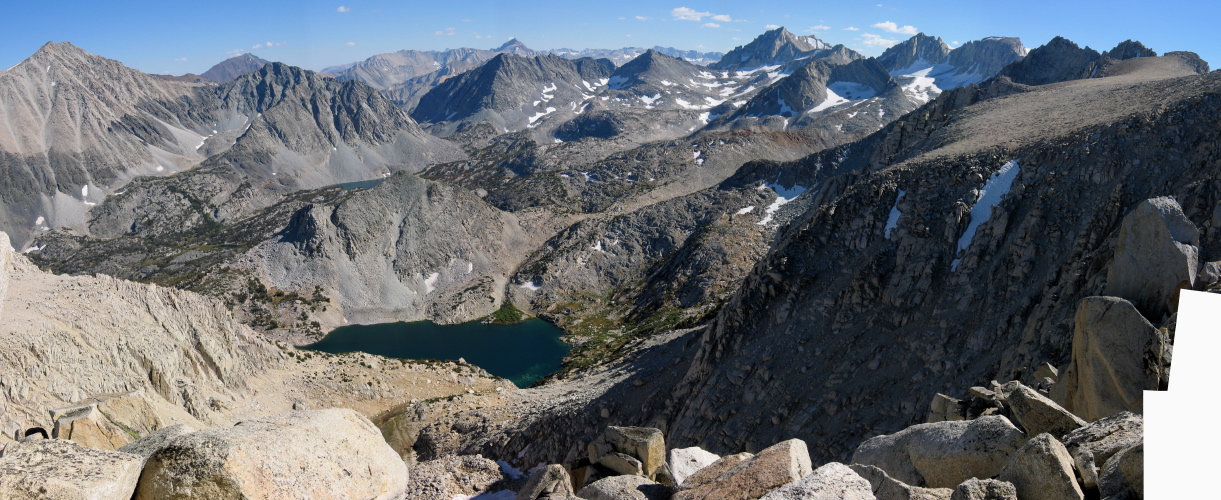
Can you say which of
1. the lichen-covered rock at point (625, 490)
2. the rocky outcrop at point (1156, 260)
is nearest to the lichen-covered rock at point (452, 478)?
the lichen-covered rock at point (625, 490)

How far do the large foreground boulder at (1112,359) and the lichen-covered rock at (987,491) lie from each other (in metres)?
5.34

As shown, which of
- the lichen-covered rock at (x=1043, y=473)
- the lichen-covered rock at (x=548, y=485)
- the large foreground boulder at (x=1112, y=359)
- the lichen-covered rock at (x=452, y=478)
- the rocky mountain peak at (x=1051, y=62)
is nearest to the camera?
the lichen-covered rock at (x=1043, y=473)

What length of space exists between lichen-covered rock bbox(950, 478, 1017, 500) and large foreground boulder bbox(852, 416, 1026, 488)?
9.47ft

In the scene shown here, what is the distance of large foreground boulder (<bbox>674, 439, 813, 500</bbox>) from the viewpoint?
9922 mm

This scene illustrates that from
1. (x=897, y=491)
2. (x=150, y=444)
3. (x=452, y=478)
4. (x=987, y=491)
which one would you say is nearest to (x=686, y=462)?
(x=897, y=491)

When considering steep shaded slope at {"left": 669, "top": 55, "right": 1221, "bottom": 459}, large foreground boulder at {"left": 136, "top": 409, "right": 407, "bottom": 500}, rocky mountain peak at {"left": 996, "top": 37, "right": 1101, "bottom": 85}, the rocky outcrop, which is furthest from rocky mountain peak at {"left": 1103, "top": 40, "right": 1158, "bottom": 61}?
large foreground boulder at {"left": 136, "top": 409, "right": 407, "bottom": 500}

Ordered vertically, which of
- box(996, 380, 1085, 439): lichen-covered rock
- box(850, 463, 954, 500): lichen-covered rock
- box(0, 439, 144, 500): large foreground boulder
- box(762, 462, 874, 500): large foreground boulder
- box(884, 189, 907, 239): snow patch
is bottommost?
box(850, 463, 954, 500): lichen-covered rock

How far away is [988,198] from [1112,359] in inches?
845

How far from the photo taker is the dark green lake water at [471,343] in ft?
258

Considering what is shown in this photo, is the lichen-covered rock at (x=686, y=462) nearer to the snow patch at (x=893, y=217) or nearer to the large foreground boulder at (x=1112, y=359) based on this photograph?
the large foreground boulder at (x=1112, y=359)

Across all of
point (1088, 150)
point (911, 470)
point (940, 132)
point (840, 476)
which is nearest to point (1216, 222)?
point (1088, 150)

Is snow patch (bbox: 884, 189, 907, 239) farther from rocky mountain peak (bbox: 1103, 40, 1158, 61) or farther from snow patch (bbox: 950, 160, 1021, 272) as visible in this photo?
rocky mountain peak (bbox: 1103, 40, 1158, 61)

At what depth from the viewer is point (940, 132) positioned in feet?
151

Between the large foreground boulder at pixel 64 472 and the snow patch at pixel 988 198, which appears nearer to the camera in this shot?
the large foreground boulder at pixel 64 472
